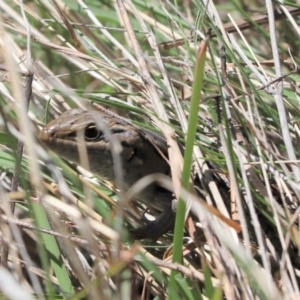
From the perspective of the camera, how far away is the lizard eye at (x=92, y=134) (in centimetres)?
237

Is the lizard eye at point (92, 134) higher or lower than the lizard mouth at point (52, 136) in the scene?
lower

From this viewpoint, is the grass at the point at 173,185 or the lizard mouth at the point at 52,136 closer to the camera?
the grass at the point at 173,185

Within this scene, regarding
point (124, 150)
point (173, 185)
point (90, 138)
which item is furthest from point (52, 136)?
point (173, 185)

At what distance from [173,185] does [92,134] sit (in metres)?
0.46

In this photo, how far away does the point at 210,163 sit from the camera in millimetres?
2410

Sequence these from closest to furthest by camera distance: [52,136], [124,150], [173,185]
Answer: [173,185]
[52,136]
[124,150]

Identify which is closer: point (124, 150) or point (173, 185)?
point (173, 185)

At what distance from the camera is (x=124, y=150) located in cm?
249

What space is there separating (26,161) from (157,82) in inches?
22.2

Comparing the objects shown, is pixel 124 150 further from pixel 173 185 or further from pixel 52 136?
pixel 173 185

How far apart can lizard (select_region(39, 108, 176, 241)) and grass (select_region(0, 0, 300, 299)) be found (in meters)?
0.05

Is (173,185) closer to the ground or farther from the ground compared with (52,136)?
closer to the ground

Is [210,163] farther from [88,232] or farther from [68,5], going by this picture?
[68,5]

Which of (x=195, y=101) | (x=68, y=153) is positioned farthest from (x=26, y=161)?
(x=195, y=101)
